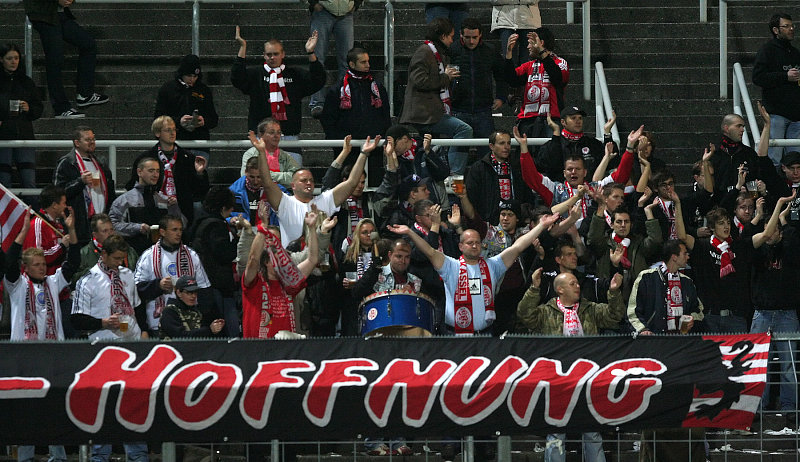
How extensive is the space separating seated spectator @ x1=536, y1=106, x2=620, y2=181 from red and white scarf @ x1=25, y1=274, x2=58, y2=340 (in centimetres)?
536

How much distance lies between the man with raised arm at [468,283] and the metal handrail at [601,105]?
3.23 metres

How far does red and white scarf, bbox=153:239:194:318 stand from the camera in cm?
1389

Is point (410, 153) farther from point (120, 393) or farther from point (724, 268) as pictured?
point (120, 393)

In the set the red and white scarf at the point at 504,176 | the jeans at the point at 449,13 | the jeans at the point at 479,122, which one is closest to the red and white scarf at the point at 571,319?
the red and white scarf at the point at 504,176

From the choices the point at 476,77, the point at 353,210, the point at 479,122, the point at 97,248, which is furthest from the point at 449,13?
the point at 97,248

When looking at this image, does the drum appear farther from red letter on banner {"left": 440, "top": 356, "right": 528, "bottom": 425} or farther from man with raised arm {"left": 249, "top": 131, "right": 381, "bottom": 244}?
red letter on banner {"left": 440, "top": 356, "right": 528, "bottom": 425}

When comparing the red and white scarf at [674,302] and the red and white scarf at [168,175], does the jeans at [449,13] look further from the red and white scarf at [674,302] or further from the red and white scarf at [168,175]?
the red and white scarf at [674,302]

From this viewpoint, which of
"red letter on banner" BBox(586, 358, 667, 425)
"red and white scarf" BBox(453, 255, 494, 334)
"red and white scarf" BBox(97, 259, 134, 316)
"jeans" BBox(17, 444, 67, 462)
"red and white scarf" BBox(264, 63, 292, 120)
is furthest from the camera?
"red and white scarf" BBox(264, 63, 292, 120)

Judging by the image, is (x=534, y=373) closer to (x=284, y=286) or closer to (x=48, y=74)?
(x=284, y=286)

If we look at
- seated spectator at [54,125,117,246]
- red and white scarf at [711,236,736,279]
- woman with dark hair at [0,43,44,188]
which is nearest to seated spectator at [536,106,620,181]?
red and white scarf at [711,236,736,279]

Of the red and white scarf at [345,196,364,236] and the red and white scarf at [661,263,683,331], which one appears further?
the red and white scarf at [345,196,364,236]

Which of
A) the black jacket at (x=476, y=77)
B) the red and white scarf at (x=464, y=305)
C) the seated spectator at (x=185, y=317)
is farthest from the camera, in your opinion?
the black jacket at (x=476, y=77)

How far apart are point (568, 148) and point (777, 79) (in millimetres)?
2760

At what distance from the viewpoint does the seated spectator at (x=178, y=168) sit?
15.3 meters
